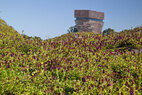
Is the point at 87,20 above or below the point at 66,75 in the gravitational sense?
above

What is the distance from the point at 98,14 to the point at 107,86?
51.3 meters

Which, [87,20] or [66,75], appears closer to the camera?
[66,75]

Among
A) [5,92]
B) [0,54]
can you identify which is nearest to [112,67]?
[5,92]

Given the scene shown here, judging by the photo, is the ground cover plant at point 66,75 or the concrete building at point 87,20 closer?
the ground cover plant at point 66,75

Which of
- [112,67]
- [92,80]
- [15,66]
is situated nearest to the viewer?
[92,80]

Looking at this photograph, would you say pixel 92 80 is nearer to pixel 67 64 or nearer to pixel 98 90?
pixel 98 90

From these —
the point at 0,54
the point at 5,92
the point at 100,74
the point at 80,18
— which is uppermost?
the point at 80,18

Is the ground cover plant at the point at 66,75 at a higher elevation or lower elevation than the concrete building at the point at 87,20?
lower

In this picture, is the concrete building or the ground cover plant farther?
the concrete building

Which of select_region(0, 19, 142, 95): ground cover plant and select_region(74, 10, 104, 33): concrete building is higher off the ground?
select_region(74, 10, 104, 33): concrete building

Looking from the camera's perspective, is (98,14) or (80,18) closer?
(80,18)

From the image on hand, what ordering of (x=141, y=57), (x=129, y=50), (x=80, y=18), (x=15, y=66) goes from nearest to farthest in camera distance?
(x=15, y=66)
(x=141, y=57)
(x=129, y=50)
(x=80, y=18)

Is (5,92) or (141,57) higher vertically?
(141,57)

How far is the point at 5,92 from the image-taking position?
587 centimetres
